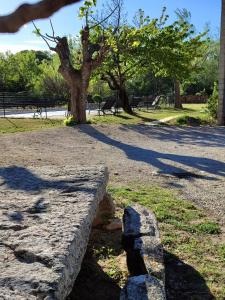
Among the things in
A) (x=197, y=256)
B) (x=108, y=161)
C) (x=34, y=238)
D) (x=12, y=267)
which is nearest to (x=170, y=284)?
(x=197, y=256)

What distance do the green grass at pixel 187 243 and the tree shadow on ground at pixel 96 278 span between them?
459 millimetres

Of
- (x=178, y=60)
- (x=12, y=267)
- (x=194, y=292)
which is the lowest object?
(x=194, y=292)

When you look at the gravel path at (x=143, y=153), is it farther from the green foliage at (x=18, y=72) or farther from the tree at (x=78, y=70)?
the green foliage at (x=18, y=72)

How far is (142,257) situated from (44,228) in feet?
2.83

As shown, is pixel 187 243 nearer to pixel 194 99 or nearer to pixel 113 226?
pixel 113 226

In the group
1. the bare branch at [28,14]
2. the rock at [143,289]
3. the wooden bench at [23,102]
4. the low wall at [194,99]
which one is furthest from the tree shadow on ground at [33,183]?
the low wall at [194,99]

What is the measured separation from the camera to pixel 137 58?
23047 millimetres

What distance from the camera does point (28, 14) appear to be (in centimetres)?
183

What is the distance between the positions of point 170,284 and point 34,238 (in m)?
1.35

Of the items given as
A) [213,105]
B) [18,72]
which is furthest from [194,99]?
[213,105]

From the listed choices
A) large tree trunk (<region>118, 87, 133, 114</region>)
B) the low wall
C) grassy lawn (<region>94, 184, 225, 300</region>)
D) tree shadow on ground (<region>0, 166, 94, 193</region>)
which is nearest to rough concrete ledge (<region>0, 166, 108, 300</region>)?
tree shadow on ground (<region>0, 166, 94, 193</region>)

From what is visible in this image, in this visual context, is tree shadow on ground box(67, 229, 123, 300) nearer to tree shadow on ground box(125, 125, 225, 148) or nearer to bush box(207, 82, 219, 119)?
tree shadow on ground box(125, 125, 225, 148)

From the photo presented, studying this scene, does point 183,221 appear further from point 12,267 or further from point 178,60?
point 178,60

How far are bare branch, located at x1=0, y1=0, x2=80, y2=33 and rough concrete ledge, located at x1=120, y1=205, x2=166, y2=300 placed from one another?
5.63 feet
